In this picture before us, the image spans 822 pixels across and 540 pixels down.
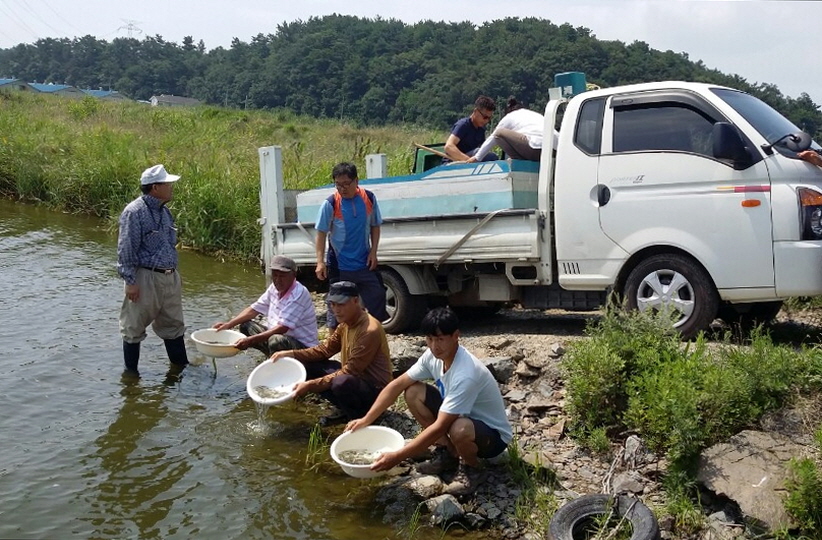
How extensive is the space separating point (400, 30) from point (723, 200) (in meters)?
68.8

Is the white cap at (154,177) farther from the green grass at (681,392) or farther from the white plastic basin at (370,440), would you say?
the green grass at (681,392)

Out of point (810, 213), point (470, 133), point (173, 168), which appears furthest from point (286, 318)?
point (173, 168)

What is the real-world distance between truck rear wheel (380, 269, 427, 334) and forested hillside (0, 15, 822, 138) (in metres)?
6.04

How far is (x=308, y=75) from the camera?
65562 mm

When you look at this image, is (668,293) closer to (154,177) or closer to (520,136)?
(520,136)

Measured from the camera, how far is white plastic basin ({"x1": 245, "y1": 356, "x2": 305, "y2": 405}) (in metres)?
5.81

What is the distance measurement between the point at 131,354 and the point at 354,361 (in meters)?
2.62

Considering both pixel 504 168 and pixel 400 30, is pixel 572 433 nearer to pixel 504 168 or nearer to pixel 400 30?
pixel 504 168

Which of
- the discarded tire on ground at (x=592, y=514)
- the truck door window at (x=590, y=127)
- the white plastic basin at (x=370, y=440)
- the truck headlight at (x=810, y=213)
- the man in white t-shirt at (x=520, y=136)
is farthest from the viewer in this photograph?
the man in white t-shirt at (x=520, y=136)

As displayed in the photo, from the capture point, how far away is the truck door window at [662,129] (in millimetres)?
6156

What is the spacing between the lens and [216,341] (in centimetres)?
697

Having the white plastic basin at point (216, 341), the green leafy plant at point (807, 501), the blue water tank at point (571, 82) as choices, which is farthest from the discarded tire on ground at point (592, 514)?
the blue water tank at point (571, 82)

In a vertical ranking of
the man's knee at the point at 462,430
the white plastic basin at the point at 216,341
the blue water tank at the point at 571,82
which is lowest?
the man's knee at the point at 462,430

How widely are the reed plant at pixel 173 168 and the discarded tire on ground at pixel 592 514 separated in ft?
28.9
